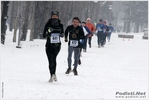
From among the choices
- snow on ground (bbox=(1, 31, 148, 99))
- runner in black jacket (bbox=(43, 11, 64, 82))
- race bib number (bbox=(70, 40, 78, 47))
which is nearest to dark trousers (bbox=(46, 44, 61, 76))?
runner in black jacket (bbox=(43, 11, 64, 82))

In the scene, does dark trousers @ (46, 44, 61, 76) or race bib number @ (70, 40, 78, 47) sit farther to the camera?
race bib number @ (70, 40, 78, 47)

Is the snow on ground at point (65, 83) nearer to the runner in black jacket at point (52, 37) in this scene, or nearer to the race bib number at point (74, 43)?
the runner in black jacket at point (52, 37)

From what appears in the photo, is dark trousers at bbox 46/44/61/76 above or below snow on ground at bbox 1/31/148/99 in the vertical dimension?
above

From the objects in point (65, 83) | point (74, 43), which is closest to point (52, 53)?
point (65, 83)

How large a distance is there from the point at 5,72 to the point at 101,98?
421 cm

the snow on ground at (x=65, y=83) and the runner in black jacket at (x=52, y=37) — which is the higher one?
the runner in black jacket at (x=52, y=37)

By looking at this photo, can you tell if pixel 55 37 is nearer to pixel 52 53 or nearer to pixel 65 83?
pixel 52 53

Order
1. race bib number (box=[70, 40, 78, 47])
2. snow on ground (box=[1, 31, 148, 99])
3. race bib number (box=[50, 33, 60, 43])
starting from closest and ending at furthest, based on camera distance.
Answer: snow on ground (box=[1, 31, 148, 99]) → race bib number (box=[50, 33, 60, 43]) → race bib number (box=[70, 40, 78, 47])

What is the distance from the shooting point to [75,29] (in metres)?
11.6

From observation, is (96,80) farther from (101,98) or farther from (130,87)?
(101,98)

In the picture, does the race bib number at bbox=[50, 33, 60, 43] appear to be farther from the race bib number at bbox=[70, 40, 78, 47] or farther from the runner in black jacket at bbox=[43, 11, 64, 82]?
the race bib number at bbox=[70, 40, 78, 47]

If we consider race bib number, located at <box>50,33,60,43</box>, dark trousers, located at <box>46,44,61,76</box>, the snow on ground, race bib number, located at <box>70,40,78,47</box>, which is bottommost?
the snow on ground

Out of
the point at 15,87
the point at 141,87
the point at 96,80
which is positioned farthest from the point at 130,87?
the point at 15,87

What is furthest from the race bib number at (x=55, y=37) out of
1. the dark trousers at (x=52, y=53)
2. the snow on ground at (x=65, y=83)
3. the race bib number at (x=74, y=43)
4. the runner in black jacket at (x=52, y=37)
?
the race bib number at (x=74, y=43)
